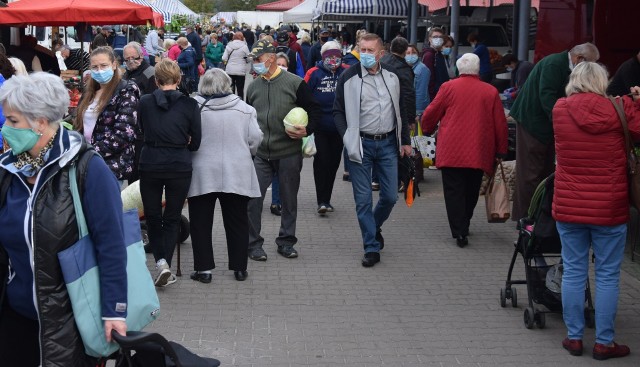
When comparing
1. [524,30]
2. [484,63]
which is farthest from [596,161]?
[484,63]

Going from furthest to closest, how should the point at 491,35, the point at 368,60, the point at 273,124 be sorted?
the point at 491,35
the point at 273,124
the point at 368,60

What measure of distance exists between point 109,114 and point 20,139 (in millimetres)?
3607

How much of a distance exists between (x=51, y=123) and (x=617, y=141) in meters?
3.44

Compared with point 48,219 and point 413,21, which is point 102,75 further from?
point 413,21

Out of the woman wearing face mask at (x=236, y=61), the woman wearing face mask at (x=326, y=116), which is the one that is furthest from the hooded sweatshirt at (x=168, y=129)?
the woman wearing face mask at (x=236, y=61)

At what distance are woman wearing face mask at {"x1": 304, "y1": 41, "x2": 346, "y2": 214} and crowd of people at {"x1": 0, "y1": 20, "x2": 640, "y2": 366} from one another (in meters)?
0.02

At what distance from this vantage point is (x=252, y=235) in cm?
857

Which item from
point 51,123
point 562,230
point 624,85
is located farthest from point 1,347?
point 624,85

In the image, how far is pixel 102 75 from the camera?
7.26 meters

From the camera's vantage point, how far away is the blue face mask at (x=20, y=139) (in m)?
3.69

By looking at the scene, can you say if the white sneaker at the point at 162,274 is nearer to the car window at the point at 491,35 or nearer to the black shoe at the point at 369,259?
the black shoe at the point at 369,259

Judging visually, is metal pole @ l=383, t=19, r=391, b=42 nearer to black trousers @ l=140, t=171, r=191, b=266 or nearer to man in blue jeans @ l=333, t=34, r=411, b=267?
man in blue jeans @ l=333, t=34, r=411, b=267

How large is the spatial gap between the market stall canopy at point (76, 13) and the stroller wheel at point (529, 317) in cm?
797

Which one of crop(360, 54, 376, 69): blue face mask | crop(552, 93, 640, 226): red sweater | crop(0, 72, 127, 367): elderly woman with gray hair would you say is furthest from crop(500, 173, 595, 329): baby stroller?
crop(0, 72, 127, 367): elderly woman with gray hair
